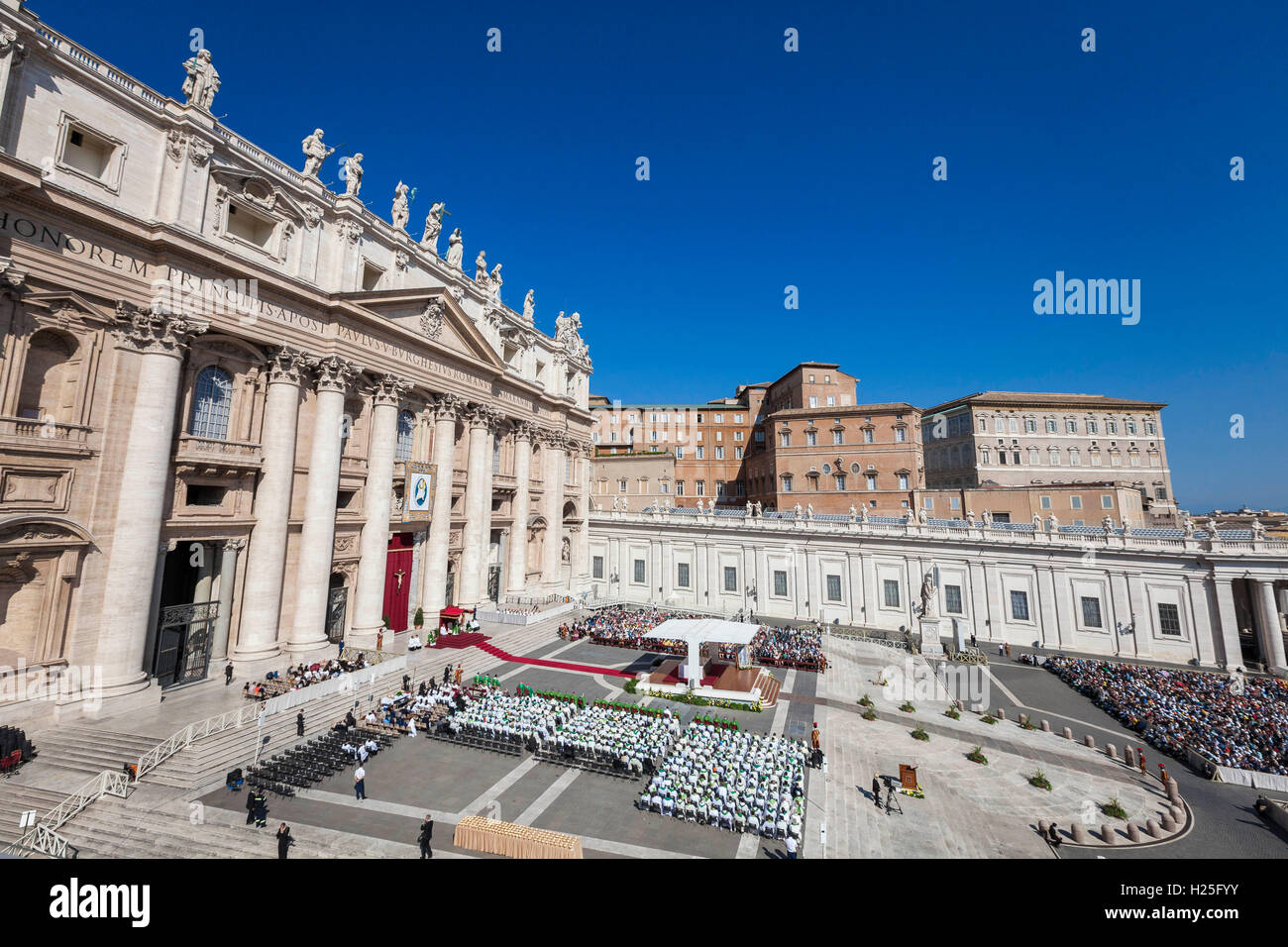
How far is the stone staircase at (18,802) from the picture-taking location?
13250 millimetres

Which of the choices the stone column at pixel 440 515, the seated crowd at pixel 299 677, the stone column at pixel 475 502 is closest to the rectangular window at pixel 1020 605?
the stone column at pixel 475 502

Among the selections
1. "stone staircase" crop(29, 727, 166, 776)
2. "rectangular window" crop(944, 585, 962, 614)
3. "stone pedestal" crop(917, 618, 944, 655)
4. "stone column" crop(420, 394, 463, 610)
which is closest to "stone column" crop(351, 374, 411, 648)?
"stone column" crop(420, 394, 463, 610)

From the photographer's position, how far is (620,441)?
2899 inches

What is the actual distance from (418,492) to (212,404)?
1055 centimetres

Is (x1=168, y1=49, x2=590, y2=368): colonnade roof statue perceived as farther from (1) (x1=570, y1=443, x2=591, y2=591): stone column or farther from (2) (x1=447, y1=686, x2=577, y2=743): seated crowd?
(2) (x1=447, y1=686, x2=577, y2=743): seated crowd

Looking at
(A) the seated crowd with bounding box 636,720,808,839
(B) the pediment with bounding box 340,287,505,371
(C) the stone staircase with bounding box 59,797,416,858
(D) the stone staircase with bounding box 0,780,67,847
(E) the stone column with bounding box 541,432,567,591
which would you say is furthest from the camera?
(E) the stone column with bounding box 541,432,567,591

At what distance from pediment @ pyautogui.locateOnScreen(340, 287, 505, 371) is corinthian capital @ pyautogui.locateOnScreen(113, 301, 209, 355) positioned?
745cm

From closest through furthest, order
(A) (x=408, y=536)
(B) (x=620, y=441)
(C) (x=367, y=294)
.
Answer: (C) (x=367, y=294) < (A) (x=408, y=536) < (B) (x=620, y=441)

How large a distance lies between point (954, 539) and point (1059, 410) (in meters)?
31.9

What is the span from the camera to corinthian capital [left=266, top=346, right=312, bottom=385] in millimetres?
24828

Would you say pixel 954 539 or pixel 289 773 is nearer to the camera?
pixel 289 773

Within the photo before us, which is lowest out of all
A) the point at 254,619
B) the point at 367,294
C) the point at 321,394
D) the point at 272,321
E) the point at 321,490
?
the point at 254,619
